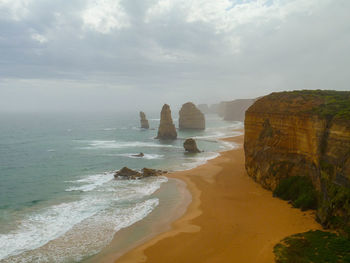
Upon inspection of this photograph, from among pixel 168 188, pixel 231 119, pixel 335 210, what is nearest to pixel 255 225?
pixel 335 210

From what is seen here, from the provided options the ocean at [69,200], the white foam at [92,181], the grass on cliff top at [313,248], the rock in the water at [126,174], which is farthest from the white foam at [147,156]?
the grass on cliff top at [313,248]

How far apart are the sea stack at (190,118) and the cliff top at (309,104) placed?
69746mm

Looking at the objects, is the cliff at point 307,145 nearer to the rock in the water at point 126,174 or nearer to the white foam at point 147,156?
the rock in the water at point 126,174

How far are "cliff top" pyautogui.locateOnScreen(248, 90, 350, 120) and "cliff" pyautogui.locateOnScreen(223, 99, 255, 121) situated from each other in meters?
125

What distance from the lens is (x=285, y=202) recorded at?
22.3 meters

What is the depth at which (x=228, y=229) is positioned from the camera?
1942cm

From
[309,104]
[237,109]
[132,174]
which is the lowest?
[132,174]

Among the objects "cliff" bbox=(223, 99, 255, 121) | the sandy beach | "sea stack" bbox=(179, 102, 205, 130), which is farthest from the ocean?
"cliff" bbox=(223, 99, 255, 121)

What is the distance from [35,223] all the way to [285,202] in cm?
2070

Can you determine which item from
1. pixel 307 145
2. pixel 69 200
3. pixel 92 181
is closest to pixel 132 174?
pixel 92 181

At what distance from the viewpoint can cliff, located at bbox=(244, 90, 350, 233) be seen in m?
16.9

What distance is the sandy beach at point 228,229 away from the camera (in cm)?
1625

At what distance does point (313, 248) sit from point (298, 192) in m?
8.30

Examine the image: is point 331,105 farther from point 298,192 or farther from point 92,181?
point 92,181
